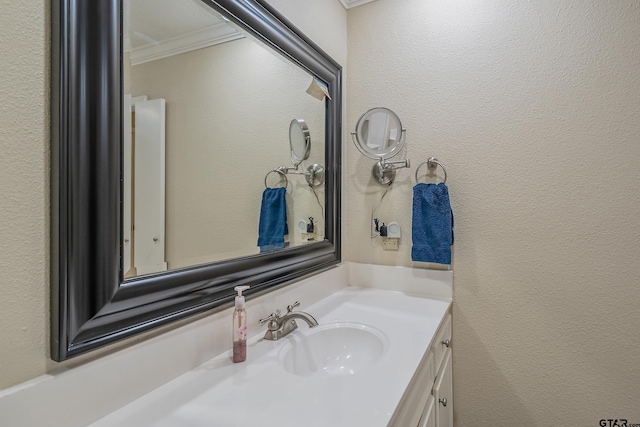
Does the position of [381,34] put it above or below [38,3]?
above

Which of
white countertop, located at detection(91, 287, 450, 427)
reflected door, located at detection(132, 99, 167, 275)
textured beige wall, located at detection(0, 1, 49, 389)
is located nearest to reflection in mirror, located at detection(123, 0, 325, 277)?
reflected door, located at detection(132, 99, 167, 275)

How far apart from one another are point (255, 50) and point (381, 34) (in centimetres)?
86

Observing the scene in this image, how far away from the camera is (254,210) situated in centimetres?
115

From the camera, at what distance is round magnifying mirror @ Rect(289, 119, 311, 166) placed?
1340 mm

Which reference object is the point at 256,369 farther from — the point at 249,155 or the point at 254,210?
the point at 249,155

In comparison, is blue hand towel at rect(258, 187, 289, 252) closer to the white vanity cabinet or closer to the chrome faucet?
the chrome faucet

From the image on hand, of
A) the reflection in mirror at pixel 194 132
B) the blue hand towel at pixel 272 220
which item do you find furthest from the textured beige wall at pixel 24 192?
the blue hand towel at pixel 272 220

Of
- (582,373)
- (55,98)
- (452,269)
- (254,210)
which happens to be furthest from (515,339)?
(55,98)

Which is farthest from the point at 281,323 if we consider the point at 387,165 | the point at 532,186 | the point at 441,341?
the point at 532,186

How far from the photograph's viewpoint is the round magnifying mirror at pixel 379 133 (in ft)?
5.16

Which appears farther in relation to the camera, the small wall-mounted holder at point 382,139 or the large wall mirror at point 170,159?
the small wall-mounted holder at point 382,139

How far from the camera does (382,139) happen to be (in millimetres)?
1593

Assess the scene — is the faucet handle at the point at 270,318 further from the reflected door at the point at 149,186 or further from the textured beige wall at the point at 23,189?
the textured beige wall at the point at 23,189

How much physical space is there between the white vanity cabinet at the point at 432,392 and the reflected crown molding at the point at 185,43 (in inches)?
39.2
